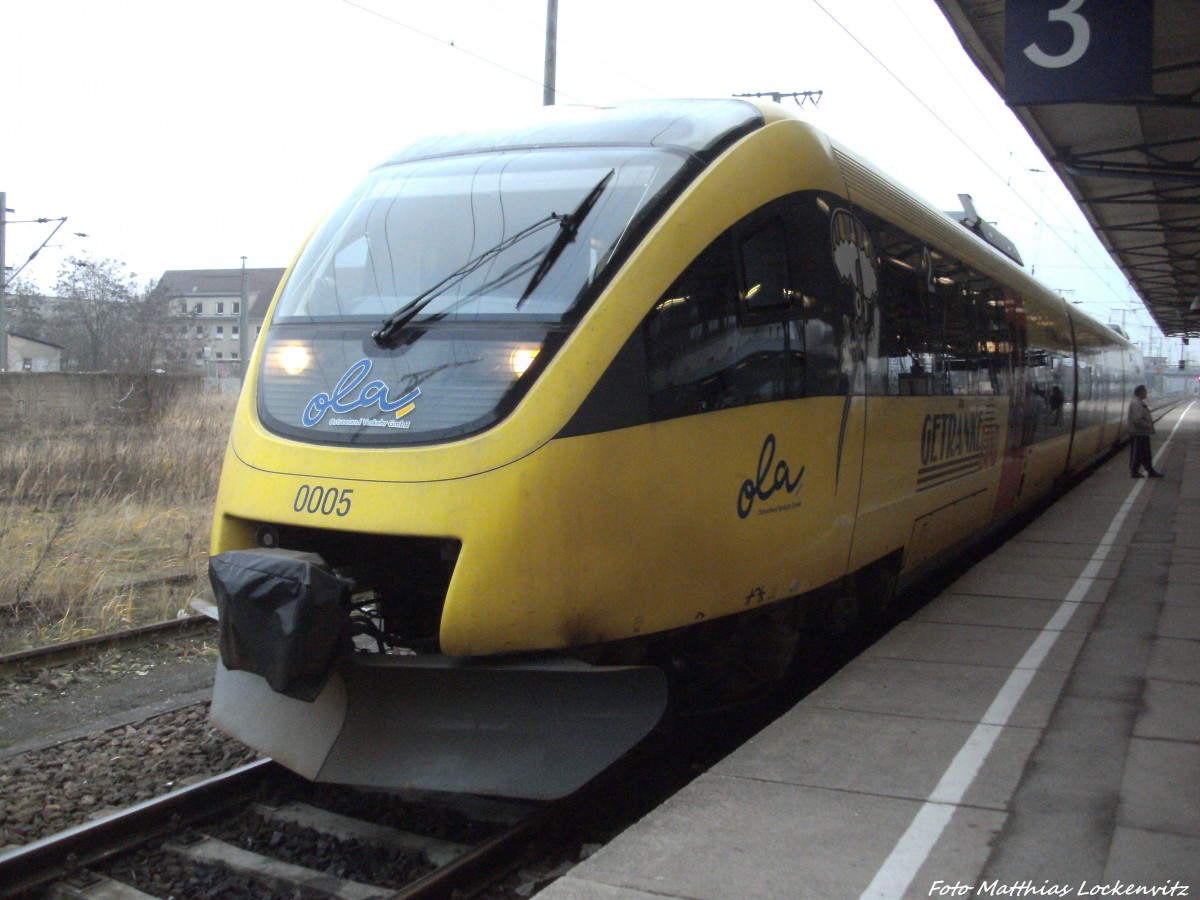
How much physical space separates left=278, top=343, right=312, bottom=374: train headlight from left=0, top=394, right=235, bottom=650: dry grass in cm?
418

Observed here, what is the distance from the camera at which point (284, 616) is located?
4.25 m

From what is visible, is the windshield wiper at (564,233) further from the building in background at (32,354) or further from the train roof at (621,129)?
the building in background at (32,354)

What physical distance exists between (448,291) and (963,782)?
2918 mm

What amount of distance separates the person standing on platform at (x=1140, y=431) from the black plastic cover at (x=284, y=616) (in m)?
17.4

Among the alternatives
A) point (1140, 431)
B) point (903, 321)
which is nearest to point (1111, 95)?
point (903, 321)

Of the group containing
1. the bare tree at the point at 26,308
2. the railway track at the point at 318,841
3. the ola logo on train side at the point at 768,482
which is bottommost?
the railway track at the point at 318,841

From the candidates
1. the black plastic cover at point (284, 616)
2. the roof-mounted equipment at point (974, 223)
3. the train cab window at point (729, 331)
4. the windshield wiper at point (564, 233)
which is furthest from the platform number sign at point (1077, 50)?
the black plastic cover at point (284, 616)

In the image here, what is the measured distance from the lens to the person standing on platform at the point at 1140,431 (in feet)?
62.7

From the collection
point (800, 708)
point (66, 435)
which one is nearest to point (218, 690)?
point (800, 708)

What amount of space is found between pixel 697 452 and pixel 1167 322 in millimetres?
55234

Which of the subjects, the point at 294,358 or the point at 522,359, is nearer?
the point at 522,359

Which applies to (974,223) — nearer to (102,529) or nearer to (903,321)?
(903,321)

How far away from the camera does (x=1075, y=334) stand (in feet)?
56.3

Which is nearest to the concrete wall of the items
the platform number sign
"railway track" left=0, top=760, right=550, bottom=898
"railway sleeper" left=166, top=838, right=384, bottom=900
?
the platform number sign
